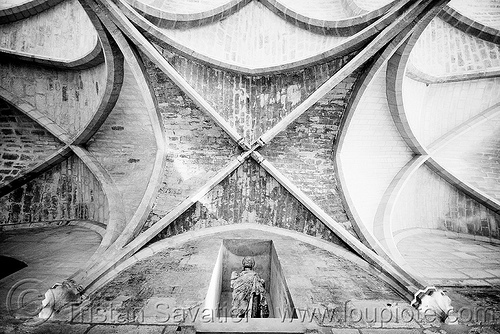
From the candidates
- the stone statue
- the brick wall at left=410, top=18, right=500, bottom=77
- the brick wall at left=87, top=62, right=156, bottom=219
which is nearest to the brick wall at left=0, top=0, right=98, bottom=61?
the brick wall at left=87, top=62, right=156, bottom=219

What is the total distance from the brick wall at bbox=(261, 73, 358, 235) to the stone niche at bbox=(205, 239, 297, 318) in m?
1.95

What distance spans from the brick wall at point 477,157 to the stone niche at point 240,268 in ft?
19.5

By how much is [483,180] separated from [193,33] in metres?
9.49

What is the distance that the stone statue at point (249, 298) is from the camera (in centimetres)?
461

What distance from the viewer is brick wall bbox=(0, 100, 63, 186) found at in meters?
7.50

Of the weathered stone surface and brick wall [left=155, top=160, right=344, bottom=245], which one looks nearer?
the weathered stone surface

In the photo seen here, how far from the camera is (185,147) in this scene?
24.1 feet

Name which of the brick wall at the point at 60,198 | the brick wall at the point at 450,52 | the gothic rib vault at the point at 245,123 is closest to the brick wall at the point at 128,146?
the gothic rib vault at the point at 245,123

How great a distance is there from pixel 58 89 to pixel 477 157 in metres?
12.4

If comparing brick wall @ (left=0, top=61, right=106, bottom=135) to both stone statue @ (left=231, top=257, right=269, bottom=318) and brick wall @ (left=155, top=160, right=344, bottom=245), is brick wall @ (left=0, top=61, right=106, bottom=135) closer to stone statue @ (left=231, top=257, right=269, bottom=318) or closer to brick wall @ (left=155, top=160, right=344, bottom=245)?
brick wall @ (left=155, top=160, right=344, bottom=245)

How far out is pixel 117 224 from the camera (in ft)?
20.9

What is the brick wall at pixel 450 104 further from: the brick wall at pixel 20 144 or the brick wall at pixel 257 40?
the brick wall at pixel 20 144

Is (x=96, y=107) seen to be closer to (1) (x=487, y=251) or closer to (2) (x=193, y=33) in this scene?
(2) (x=193, y=33)

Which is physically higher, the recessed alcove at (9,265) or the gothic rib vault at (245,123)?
the gothic rib vault at (245,123)
